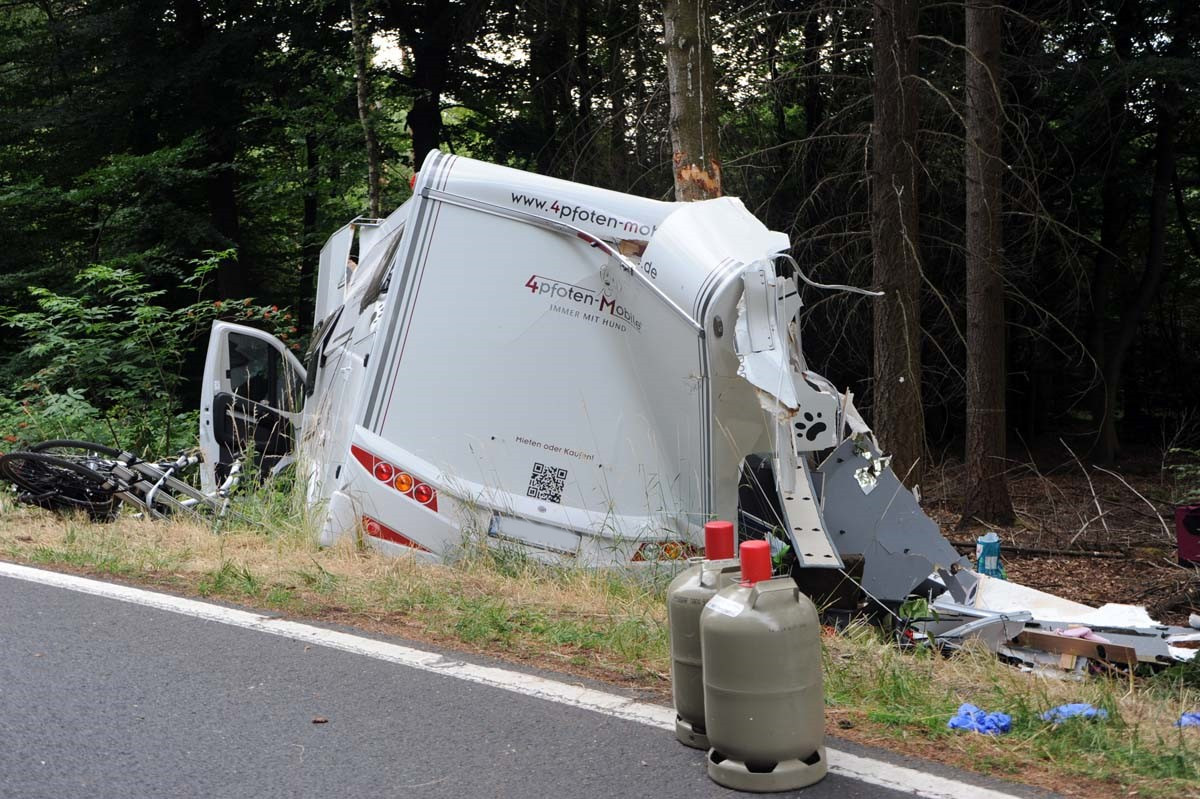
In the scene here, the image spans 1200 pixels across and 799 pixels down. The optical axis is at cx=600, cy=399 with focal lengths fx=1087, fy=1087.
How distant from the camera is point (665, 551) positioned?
6.46 meters

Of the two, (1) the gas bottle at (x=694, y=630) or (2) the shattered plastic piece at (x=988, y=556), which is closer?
(1) the gas bottle at (x=694, y=630)

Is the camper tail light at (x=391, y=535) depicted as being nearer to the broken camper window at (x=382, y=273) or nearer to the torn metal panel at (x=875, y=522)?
the broken camper window at (x=382, y=273)

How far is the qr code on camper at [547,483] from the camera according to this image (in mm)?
6547

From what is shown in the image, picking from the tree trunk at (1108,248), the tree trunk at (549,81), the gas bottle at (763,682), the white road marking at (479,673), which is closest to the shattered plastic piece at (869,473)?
the white road marking at (479,673)

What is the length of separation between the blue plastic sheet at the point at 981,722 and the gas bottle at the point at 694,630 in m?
0.90

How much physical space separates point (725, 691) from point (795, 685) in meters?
0.21

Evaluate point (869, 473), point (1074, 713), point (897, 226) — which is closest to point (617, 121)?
point (897, 226)

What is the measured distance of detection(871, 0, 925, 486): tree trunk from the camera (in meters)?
11.0

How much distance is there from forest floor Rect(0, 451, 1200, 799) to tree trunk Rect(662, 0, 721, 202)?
4.57m

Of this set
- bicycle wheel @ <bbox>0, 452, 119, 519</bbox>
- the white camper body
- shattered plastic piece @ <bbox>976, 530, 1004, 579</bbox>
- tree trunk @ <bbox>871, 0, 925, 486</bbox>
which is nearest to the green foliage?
tree trunk @ <bbox>871, 0, 925, 486</bbox>

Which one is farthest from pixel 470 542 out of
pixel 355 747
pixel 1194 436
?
→ pixel 1194 436

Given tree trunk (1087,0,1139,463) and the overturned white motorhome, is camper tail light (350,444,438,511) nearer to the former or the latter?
the overturned white motorhome

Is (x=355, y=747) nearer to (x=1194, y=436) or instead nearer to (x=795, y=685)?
(x=795, y=685)

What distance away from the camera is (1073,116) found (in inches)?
640
